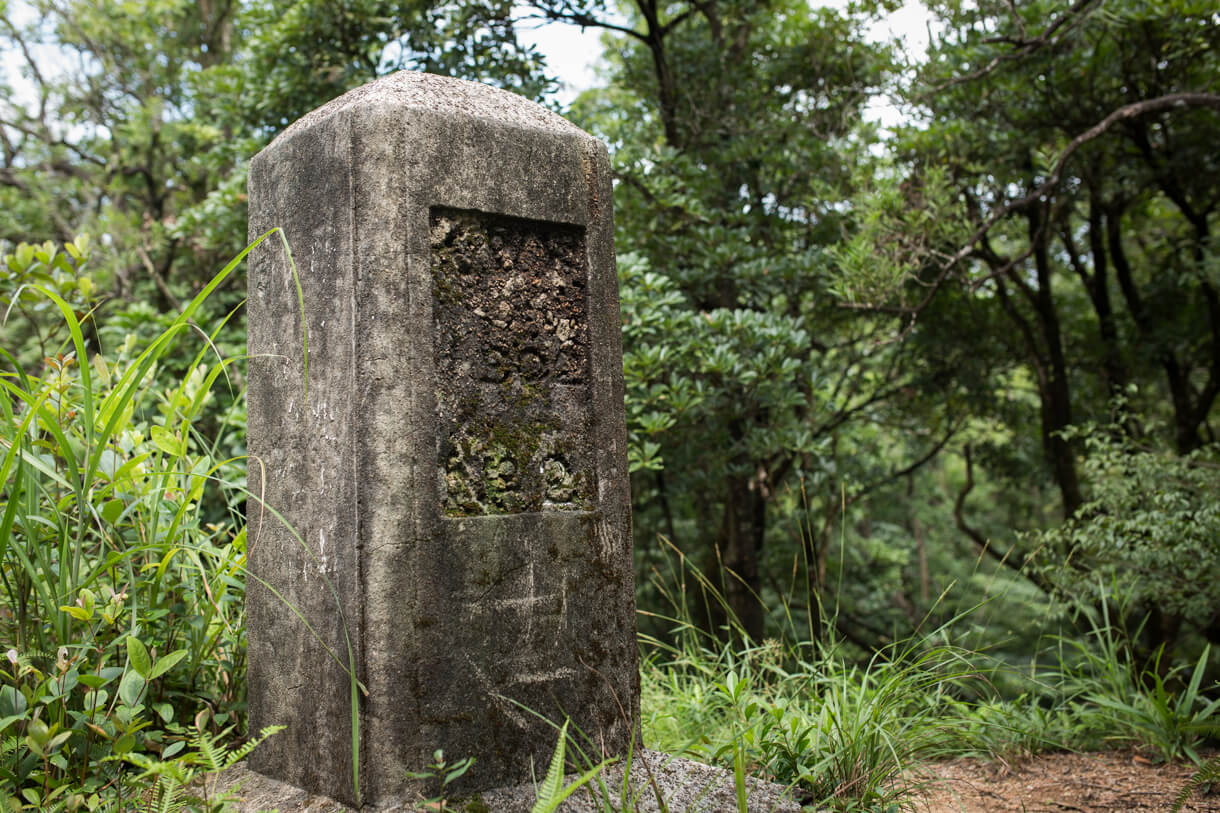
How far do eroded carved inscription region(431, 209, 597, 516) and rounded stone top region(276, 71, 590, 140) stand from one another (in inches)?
8.4

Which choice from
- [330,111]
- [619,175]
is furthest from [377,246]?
[619,175]

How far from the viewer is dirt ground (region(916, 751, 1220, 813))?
2553 millimetres

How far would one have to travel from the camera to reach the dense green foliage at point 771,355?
208 centimetres

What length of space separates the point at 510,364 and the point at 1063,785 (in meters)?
2.22

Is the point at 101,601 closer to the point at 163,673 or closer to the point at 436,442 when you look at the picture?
the point at 163,673

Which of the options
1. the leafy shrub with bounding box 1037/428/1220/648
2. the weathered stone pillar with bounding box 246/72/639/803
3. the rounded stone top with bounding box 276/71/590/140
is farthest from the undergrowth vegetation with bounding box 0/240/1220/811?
the leafy shrub with bounding box 1037/428/1220/648

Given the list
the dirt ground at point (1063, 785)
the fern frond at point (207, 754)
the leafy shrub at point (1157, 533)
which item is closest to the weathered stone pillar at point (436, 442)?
the fern frond at point (207, 754)

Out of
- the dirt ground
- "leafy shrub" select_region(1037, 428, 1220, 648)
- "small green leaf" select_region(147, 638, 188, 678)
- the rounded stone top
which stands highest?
the rounded stone top

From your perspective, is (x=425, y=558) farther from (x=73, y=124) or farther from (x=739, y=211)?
(x=73, y=124)

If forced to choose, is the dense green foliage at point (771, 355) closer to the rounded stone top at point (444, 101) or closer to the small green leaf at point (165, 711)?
the small green leaf at point (165, 711)

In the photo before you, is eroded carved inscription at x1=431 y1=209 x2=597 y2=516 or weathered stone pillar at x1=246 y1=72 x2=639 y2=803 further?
eroded carved inscription at x1=431 y1=209 x2=597 y2=516

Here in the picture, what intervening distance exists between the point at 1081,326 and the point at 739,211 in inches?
161

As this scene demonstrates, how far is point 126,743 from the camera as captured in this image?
1.60m

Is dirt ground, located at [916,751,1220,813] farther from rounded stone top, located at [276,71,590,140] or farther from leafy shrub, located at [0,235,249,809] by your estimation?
rounded stone top, located at [276,71,590,140]
